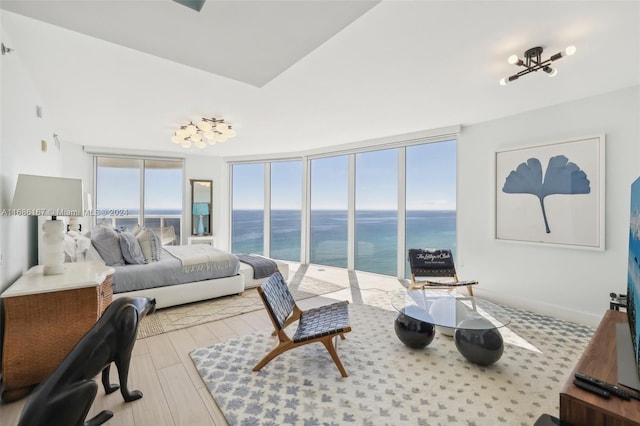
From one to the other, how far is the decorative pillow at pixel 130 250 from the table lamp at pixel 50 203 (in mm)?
1246

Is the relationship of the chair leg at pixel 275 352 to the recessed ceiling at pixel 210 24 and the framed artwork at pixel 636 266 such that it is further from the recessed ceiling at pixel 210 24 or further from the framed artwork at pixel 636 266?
the recessed ceiling at pixel 210 24

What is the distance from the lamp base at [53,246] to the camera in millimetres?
2164

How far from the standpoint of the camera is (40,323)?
1860 millimetres

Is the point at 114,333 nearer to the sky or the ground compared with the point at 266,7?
nearer to the ground

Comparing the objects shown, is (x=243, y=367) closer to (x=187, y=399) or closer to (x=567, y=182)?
(x=187, y=399)

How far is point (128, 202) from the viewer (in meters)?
6.29

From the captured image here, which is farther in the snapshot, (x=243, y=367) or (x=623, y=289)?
(x=623, y=289)

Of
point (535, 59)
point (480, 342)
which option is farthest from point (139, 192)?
point (535, 59)

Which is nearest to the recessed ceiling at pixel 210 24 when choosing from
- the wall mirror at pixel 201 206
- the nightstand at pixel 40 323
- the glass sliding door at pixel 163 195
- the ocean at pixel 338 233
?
the nightstand at pixel 40 323

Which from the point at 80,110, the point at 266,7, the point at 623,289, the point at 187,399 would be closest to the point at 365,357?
the point at 187,399

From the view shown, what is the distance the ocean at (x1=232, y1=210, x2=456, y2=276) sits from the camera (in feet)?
16.3

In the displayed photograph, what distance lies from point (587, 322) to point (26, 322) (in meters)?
5.21

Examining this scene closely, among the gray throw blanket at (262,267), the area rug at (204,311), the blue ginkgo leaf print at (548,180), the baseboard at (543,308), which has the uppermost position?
the blue ginkgo leaf print at (548,180)

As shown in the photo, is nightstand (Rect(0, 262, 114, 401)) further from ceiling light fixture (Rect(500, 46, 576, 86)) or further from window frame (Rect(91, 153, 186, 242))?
window frame (Rect(91, 153, 186, 242))
